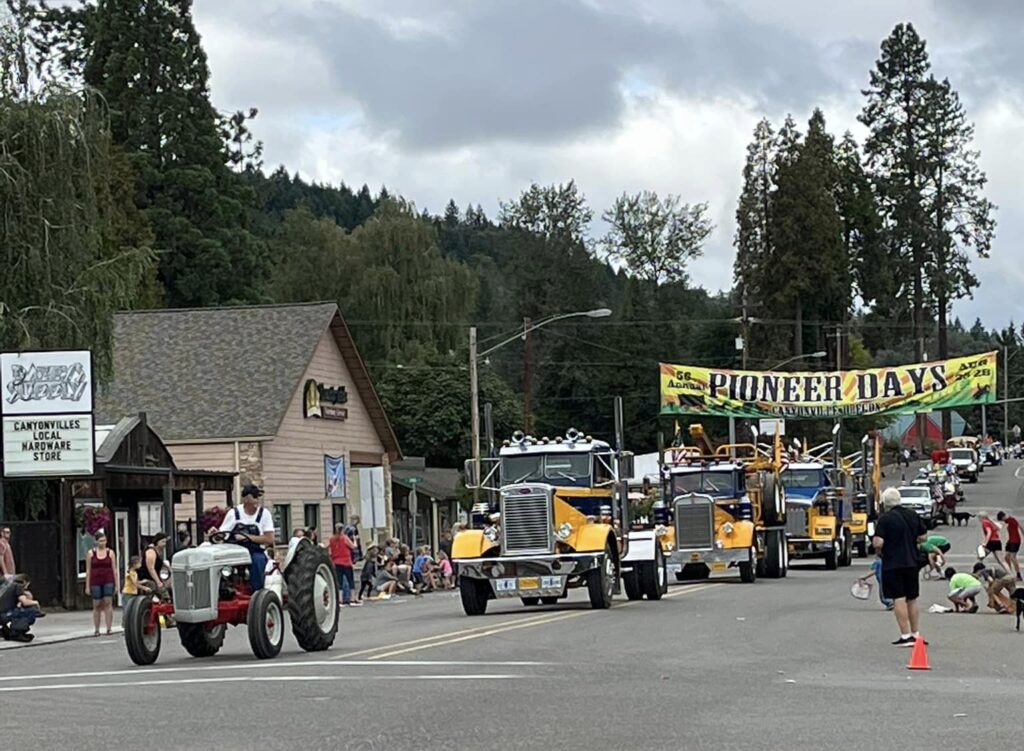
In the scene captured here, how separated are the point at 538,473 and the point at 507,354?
93020 mm

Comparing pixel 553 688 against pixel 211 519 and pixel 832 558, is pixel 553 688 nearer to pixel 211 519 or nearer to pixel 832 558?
pixel 211 519

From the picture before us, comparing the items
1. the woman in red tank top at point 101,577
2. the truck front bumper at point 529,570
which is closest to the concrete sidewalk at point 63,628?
the woman in red tank top at point 101,577

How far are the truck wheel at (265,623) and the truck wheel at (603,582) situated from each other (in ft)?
29.5

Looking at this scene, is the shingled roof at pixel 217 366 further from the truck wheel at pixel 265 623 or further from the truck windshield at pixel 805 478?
the truck wheel at pixel 265 623

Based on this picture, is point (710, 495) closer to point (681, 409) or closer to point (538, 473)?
point (538, 473)

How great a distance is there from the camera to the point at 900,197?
102m

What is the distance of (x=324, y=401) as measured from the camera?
54719 millimetres

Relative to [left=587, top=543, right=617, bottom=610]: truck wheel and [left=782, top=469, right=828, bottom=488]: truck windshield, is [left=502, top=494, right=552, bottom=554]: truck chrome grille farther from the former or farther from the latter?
[left=782, top=469, right=828, bottom=488]: truck windshield

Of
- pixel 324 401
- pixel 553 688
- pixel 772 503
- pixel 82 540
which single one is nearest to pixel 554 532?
pixel 553 688

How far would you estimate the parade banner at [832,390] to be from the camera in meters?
55.8

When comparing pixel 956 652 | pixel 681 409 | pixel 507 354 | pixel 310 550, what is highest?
pixel 507 354

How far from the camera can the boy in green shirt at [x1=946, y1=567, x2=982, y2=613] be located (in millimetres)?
28203

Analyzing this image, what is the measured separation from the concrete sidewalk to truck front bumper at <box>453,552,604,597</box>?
234 inches

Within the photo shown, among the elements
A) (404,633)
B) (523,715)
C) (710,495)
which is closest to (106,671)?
(404,633)
